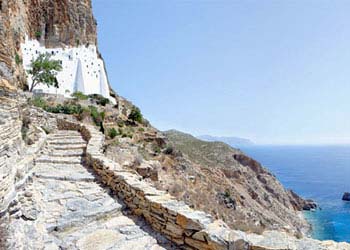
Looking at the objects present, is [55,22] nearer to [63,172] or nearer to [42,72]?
[42,72]

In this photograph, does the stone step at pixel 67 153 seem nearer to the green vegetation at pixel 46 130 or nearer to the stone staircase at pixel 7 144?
the stone staircase at pixel 7 144

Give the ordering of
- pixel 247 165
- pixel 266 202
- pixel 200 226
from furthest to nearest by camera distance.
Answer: pixel 247 165 → pixel 266 202 → pixel 200 226

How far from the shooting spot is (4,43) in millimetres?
4137

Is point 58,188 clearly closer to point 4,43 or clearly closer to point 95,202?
point 95,202

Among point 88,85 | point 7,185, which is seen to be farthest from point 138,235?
point 88,85

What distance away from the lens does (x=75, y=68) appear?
38.5 meters

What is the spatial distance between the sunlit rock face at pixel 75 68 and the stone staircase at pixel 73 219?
101ft

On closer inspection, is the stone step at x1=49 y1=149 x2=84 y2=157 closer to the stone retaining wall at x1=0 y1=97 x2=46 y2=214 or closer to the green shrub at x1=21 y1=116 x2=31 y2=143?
the green shrub at x1=21 y1=116 x2=31 y2=143

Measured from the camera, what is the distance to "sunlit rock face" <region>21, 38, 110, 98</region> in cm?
3438

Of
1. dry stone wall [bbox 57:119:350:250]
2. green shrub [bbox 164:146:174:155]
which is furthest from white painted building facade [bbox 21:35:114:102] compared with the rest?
dry stone wall [bbox 57:119:350:250]

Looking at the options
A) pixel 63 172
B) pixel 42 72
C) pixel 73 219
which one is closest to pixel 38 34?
pixel 42 72

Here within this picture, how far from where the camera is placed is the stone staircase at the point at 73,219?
3043mm

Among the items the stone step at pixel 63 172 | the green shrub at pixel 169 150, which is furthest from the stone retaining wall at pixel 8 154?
the green shrub at pixel 169 150

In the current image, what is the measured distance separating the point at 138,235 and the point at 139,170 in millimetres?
6458
